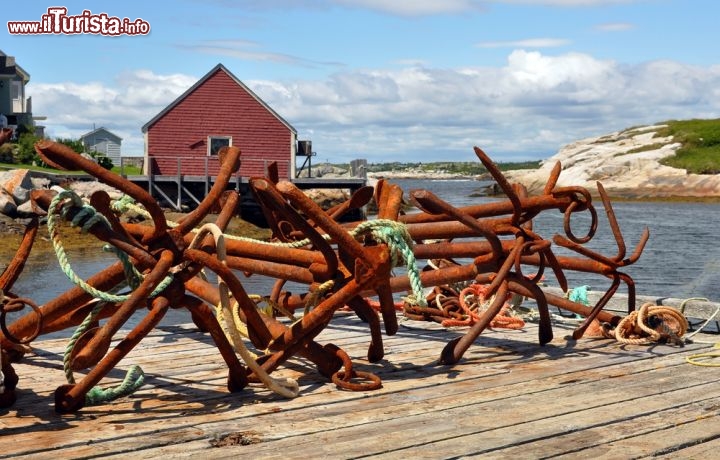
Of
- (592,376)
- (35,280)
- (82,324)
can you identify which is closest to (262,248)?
(82,324)

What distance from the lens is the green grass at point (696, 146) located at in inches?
2320

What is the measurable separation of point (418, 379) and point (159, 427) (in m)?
1.41

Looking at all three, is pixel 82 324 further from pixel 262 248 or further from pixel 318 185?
pixel 318 185

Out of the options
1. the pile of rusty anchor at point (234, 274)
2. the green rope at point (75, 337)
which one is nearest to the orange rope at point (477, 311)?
the pile of rusty anchor at point (234, 274)

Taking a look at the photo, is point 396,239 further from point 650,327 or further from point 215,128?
point 215,128

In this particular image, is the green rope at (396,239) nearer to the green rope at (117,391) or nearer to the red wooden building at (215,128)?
the green rope at (117,391)

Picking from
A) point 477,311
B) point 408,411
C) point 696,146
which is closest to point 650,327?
point 477,311

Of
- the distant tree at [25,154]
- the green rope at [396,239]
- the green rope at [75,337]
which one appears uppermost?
the distant tree at [25,154]

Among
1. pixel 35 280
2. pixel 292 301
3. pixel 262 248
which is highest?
pixel 262 248

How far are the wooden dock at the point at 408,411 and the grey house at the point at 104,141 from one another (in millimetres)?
67653

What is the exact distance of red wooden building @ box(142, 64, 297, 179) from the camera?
3606 centimetres

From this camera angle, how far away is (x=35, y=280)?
1959cm

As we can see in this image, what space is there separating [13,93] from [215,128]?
22.8 meters

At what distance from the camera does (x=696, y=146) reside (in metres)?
63.1
